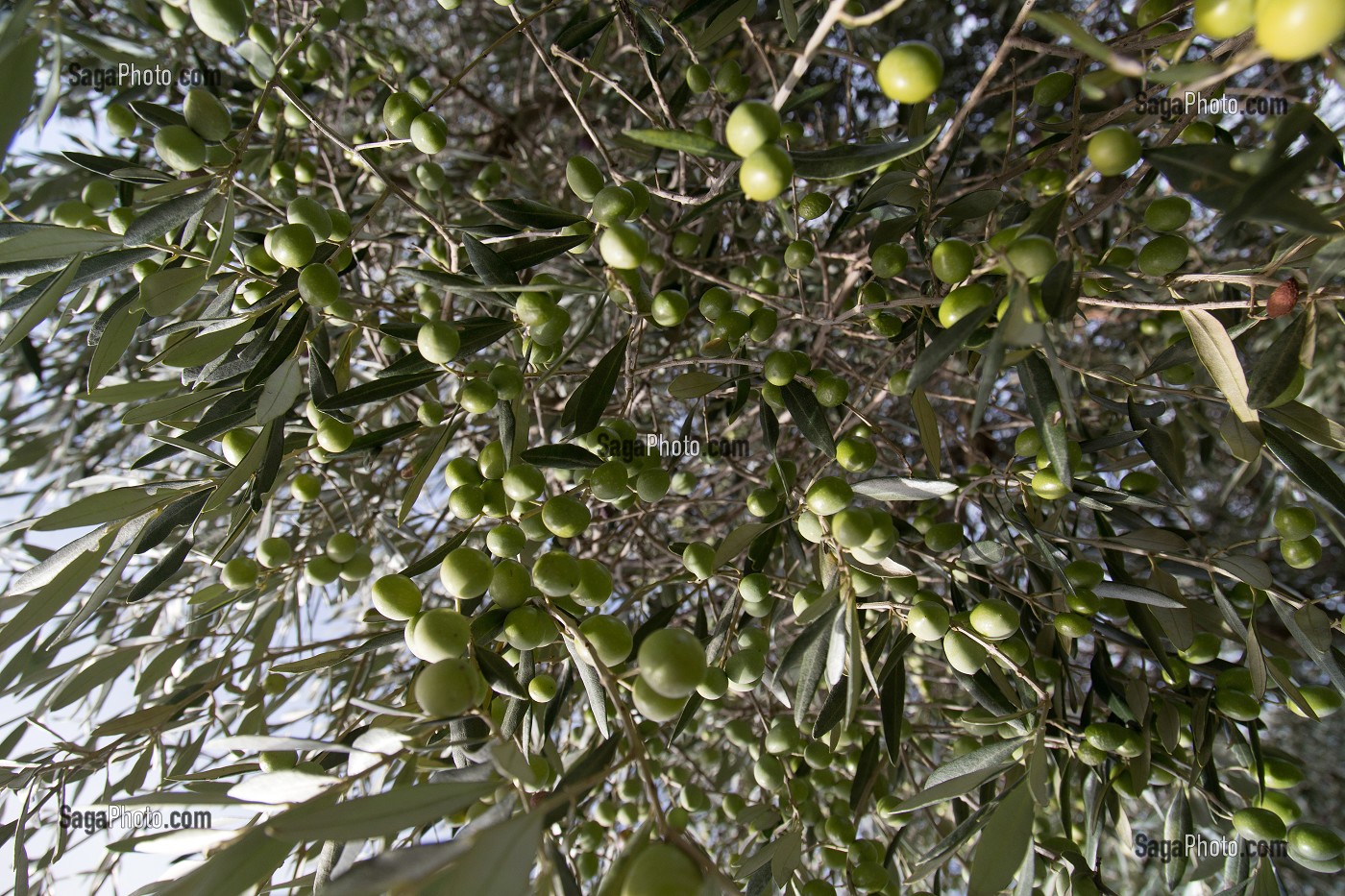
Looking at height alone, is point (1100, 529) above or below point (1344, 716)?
above

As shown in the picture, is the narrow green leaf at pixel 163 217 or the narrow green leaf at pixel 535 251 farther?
the narrow green leaf at pixel 535 251

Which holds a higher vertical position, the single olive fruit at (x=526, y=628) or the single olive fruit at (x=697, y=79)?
the single olive fruit at (x=697, y=79)

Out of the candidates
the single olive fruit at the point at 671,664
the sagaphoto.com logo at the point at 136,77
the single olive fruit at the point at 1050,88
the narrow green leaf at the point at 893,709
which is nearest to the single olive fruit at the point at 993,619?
the narrow green leaf at the point at 893,709

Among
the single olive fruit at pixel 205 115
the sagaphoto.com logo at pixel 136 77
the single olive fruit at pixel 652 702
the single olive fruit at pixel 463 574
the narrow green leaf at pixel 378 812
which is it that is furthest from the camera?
the sagaphoto.com logo at pixel 136 77

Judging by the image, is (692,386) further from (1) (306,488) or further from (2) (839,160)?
(1) (306,488)

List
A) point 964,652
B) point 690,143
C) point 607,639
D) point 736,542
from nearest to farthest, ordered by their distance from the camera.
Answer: point 690,143
point 607,639
point 964,652
point 736,542

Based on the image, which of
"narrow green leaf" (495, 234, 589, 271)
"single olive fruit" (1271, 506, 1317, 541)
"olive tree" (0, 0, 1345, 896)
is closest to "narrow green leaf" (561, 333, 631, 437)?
"olive tree" (0, 0, 1345, 896)

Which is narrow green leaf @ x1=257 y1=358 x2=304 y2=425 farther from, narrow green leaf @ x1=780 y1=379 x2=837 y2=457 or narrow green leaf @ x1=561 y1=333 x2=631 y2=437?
narrow green leaf @ x1=780 y1=379 x2=837 y2=457

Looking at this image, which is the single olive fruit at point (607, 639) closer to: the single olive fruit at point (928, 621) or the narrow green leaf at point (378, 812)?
the narrow green leaf at point (378, 812)

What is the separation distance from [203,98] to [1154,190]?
2345mm

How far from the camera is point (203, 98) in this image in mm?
862

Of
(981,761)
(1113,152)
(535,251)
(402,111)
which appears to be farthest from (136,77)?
(981,761)

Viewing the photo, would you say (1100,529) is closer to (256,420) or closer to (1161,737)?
(1161,737)

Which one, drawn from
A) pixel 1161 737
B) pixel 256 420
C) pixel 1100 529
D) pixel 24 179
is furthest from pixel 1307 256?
pixel 24 179
